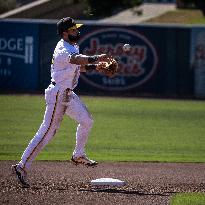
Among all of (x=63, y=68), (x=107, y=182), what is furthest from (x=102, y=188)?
(x=63, y=68)

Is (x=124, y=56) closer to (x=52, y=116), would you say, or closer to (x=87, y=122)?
(x=87, y=122)

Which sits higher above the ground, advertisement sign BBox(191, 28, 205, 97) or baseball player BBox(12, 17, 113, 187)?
baseball player BBox(12, 17, 113, 187)

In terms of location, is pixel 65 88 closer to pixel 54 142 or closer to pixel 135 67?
pixel 54 142

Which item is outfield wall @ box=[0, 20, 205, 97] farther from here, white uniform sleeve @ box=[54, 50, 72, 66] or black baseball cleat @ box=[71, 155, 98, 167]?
white uniform sleeve @ box=[54, 50, 72, 66]

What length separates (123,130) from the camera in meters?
18.2

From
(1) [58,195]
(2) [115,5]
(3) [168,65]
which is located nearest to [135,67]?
(3) [168,65]

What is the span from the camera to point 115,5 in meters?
51.4

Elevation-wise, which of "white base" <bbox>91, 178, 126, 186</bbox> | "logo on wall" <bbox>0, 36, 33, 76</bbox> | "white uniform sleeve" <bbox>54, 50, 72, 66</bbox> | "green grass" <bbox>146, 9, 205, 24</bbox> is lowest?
"green grass" <bbox>146, 9, 205, 24</bbox>

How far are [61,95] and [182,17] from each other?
4286 centimetres

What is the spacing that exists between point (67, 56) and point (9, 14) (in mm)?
29437

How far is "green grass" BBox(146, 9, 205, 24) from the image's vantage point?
50812 millimetres

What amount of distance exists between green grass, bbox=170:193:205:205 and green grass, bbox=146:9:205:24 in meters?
40.4

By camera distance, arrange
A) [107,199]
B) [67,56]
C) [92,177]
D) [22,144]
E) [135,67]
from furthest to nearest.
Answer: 1. [135,67]
2. [22,144]
3. [92,177]
4. [67,56]
5. [107,199]

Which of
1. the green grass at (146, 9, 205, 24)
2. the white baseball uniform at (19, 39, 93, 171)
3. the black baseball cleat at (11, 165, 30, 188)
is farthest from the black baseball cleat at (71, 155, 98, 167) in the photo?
the green grass at (146, 9, 205, 24)
